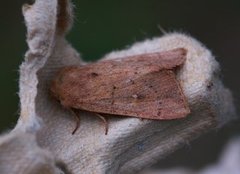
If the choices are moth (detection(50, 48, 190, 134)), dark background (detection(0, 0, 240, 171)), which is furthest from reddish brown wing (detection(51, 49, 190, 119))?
dark background (detection(0, 0, 240, 171))

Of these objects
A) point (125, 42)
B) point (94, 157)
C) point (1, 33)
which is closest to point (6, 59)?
point (1, 33)

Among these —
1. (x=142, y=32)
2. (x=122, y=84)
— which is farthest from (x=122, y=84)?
(x=142, y=32)

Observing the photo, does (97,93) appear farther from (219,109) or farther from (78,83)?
(219,109)

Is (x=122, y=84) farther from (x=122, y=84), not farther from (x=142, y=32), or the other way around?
(x=142, y=32)

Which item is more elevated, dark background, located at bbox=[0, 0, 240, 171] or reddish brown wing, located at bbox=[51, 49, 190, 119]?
reddish brown wing, located at bbox=[51, 49, 190, 119]

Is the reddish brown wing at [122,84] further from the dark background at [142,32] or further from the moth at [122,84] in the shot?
the dark background at [142,32]

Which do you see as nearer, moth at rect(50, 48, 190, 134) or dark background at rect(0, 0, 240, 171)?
moth at rect(50, 48, 190, 134)

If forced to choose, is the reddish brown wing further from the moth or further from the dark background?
the dark background
